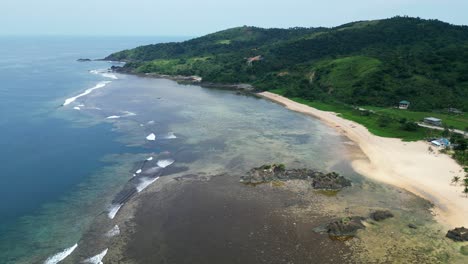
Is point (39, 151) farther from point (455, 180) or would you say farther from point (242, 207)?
point (455, 180)

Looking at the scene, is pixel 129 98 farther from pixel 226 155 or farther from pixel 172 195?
pixel 172 195

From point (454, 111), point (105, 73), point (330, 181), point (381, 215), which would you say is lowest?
point (105, 73)

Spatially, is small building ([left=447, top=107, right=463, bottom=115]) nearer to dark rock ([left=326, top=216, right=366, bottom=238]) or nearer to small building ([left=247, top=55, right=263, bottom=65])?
dark rock ([left=326, top=216, right=366, bottom=238])

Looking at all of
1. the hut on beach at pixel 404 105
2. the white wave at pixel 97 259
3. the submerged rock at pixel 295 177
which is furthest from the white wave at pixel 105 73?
the white wave at pixel 97 259

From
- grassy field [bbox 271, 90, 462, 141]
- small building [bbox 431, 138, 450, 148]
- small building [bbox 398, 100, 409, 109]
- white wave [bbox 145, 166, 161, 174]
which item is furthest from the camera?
small building [bbox 398, 100, 409, 109]

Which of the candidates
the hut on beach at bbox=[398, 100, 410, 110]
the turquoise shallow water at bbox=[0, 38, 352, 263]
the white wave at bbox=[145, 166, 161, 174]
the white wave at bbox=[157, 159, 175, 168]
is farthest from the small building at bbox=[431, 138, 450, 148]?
the white wave at bbox=[145, 166, 161, 174]

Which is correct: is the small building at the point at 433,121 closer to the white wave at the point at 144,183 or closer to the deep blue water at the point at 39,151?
the white wave at the point at 144,183

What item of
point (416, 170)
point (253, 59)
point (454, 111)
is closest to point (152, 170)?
point (416, 170)
